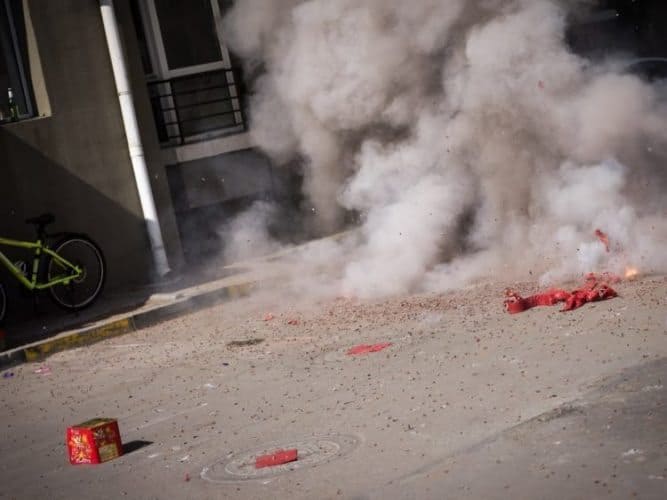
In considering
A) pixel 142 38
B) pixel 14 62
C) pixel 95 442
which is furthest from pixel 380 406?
pixel 142 38

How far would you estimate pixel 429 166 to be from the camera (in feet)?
36.4

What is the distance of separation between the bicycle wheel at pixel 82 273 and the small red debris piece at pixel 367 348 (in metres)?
4.70

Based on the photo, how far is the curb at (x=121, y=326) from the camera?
10.5 metres

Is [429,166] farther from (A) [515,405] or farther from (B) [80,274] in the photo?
(A) [515,405]

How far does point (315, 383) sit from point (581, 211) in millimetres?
3434

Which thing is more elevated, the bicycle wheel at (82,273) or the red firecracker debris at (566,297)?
the bicycle wheel at (82,273)

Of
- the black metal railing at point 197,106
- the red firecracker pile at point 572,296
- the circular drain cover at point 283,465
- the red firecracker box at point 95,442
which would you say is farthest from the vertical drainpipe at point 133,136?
the circular drain cover at point 283,465

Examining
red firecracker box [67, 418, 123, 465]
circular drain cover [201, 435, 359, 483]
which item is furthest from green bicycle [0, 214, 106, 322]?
circular drain cover [201, 435, 359, 483]

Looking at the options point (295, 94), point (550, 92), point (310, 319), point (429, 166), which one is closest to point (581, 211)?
point (550, 92)

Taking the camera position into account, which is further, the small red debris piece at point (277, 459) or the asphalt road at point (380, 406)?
the small red debris piece at point (277, 459)

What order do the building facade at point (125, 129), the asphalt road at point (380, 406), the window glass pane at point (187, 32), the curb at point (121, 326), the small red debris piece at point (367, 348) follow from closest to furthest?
the asphalt road at point (380, 406) → the small red debris piece at point (367, 348) → the curb at point (121, 326) → the building facade at point (125, 129) → the window glass pane at point (187, 32)

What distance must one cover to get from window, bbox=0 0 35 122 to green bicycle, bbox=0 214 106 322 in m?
1.74

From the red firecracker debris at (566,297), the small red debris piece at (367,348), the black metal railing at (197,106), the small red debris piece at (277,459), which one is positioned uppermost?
the black metal railing at (197,106)

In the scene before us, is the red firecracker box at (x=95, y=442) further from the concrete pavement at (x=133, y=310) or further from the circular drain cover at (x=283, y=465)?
the concrete pavement at (x=133, y=310)
